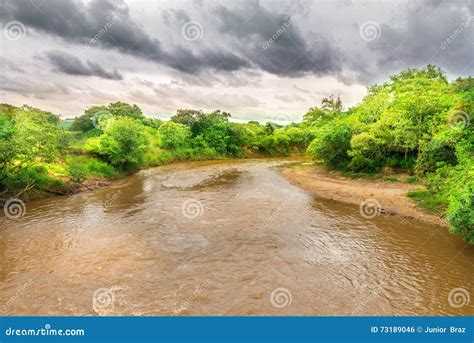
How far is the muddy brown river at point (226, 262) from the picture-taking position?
7.60m

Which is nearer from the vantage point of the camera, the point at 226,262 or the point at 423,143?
the point at 226,262

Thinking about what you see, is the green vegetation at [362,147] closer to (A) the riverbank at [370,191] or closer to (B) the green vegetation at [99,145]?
(B) the green vegetation at [99,145]

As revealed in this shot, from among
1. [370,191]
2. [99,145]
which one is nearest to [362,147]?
[370,191]

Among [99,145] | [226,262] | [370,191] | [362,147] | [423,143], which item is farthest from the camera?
[99,145]

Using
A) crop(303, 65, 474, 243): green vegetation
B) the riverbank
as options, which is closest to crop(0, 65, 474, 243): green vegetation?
crop(303, 65, 474, 243): green vegetation

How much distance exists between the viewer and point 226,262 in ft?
32.5

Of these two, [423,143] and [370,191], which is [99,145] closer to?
[370,191]

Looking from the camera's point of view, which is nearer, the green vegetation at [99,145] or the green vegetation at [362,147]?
the green vegetation at [362,147]

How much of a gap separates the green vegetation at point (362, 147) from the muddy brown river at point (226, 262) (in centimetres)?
228

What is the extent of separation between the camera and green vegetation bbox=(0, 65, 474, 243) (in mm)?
13969

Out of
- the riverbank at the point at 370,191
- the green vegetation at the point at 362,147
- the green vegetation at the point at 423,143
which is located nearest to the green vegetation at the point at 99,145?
the green vegetation at the point at 362,147

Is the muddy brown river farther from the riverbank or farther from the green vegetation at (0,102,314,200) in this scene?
the green vegetation at (0,102,314,200)

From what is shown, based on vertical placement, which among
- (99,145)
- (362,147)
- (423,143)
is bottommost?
(99,145)

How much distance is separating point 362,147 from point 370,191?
5.13 m
